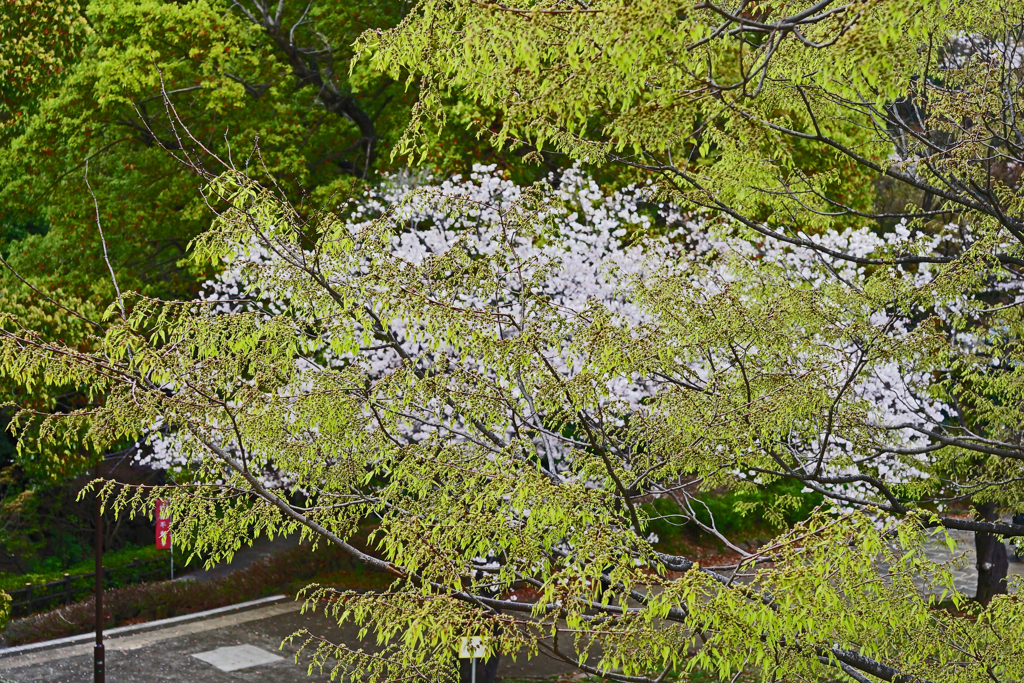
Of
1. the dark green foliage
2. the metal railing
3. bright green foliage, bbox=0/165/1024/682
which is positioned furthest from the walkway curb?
bright green foliage, bbox=0/165/1024/682

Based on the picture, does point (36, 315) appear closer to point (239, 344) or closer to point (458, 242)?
point (239, 344)

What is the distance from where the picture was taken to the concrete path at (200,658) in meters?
14.2

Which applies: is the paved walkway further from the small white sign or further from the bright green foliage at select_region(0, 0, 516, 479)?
the small white sign

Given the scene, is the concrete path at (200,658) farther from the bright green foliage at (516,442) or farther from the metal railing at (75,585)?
the bright green foliage at (516,442)

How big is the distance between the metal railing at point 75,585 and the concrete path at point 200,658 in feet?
8.89

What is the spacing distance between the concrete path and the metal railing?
2.71m

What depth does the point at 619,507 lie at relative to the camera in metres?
6.12

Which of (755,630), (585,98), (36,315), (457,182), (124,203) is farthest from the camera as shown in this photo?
(124,203)

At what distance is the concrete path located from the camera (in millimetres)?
14203

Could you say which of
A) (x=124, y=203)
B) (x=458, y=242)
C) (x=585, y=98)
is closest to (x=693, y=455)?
(x=458, y=242)

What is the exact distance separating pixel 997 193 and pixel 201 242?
591cm

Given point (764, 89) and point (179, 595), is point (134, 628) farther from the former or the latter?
point (764, 89)

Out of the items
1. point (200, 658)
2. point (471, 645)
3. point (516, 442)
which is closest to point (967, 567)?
point (200, 658)

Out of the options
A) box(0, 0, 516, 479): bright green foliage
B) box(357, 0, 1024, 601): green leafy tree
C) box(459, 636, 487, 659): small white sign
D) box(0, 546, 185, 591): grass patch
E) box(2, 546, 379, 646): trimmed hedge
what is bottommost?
box(2, 546, 379, 646): trimmed hedge
